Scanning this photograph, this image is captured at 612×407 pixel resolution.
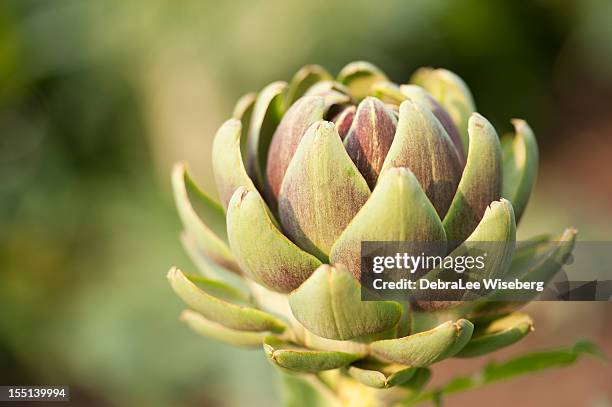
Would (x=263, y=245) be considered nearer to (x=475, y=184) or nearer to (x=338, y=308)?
(x=338, y=308)

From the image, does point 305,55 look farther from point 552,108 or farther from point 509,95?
point 552,108

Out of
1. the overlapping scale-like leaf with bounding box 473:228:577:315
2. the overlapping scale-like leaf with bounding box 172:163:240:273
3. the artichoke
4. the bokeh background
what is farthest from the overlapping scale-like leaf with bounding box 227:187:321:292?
the bokeh background

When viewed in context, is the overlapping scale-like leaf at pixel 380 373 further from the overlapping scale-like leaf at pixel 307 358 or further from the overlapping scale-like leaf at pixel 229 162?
the overlapping scale-like leaf at pixel 229 162

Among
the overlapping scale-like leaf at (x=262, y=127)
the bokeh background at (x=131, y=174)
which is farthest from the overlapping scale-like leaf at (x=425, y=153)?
the bokeh background at (x=131, y=174)

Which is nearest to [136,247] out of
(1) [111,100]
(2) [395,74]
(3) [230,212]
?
(1) [111,100]

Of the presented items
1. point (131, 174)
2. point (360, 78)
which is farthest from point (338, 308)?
point (131, 174)
